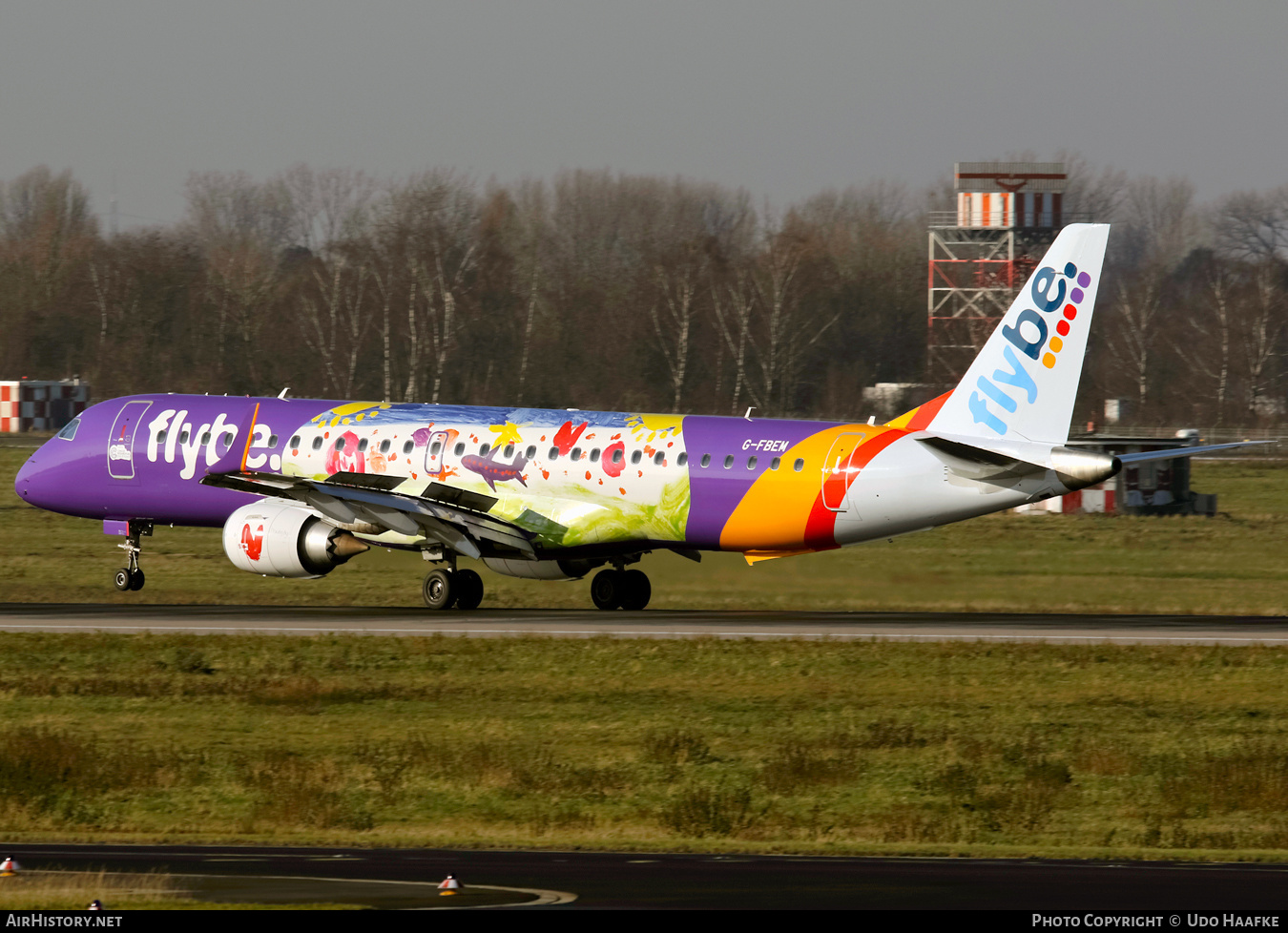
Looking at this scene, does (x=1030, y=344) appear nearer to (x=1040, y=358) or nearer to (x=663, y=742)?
(x=1040, y=358)

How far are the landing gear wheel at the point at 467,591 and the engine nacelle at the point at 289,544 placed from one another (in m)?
2.44

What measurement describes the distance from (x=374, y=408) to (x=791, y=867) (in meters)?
26.4

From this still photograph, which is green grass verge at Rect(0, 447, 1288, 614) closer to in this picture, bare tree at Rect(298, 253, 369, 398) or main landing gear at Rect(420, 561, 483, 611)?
main landing gear at Rect(420, 561, 483, 611)

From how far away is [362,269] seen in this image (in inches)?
4328

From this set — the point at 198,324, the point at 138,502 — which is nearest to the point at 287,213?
the point at 198,324

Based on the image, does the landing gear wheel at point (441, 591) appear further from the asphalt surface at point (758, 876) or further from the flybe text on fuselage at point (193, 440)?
the asphalt surface at point (758, 876)

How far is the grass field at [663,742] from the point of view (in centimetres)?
2023

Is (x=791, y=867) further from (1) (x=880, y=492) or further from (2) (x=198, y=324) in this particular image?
(2) (x=198, y=324)

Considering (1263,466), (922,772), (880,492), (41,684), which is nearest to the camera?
(922,772)

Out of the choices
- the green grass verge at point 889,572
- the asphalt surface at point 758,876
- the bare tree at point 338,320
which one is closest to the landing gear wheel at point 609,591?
the green grass verge at point 889,572

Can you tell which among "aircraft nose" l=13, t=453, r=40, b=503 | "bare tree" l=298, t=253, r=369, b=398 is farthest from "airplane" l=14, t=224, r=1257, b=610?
"bare tree" l=298, t=253, r=369, b=398

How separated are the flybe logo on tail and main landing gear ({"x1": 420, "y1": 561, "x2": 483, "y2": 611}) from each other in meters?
11.3

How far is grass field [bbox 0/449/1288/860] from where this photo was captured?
20234 mm
